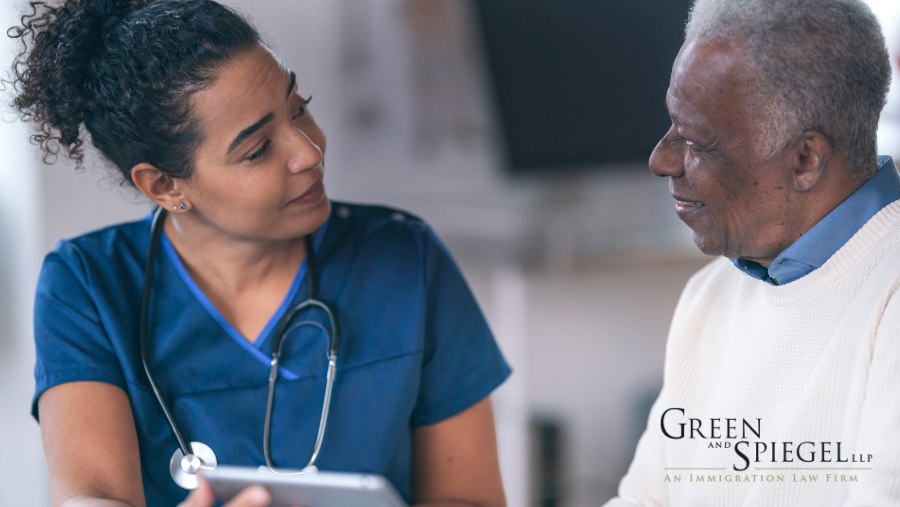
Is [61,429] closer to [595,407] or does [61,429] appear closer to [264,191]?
[264,191]

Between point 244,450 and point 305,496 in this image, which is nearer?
point 305,496

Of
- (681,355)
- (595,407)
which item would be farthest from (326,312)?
(595,407)

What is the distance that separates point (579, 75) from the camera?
2.28 metres

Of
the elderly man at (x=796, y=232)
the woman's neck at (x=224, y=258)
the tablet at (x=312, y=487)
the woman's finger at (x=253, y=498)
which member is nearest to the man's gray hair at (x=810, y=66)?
the elderly man at (x=796, y=232)

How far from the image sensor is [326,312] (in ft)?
3.78

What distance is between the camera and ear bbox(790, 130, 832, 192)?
0.77 m

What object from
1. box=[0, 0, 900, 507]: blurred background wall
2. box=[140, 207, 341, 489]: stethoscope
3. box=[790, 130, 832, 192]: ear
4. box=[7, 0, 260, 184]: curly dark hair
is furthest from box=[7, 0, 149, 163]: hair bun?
box=[0, 0, 900, 507]: blurred background wall

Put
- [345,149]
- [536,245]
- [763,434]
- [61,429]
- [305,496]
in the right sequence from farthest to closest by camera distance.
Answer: [345,149] < [536,245] < [61,429] < [763,434] < [305,496]

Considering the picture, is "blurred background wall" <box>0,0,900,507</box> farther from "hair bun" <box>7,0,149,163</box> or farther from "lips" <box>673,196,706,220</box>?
"lips" <box>673,196,706,220</box>

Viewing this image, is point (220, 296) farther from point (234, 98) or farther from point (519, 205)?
point (519, 205)

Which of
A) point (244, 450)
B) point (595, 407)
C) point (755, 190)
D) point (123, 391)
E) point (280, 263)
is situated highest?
point (755, 190)

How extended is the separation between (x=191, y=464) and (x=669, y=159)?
75 centimetres

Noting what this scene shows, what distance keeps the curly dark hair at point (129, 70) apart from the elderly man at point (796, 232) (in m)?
0.61

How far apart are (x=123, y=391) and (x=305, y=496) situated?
427 millimetres
